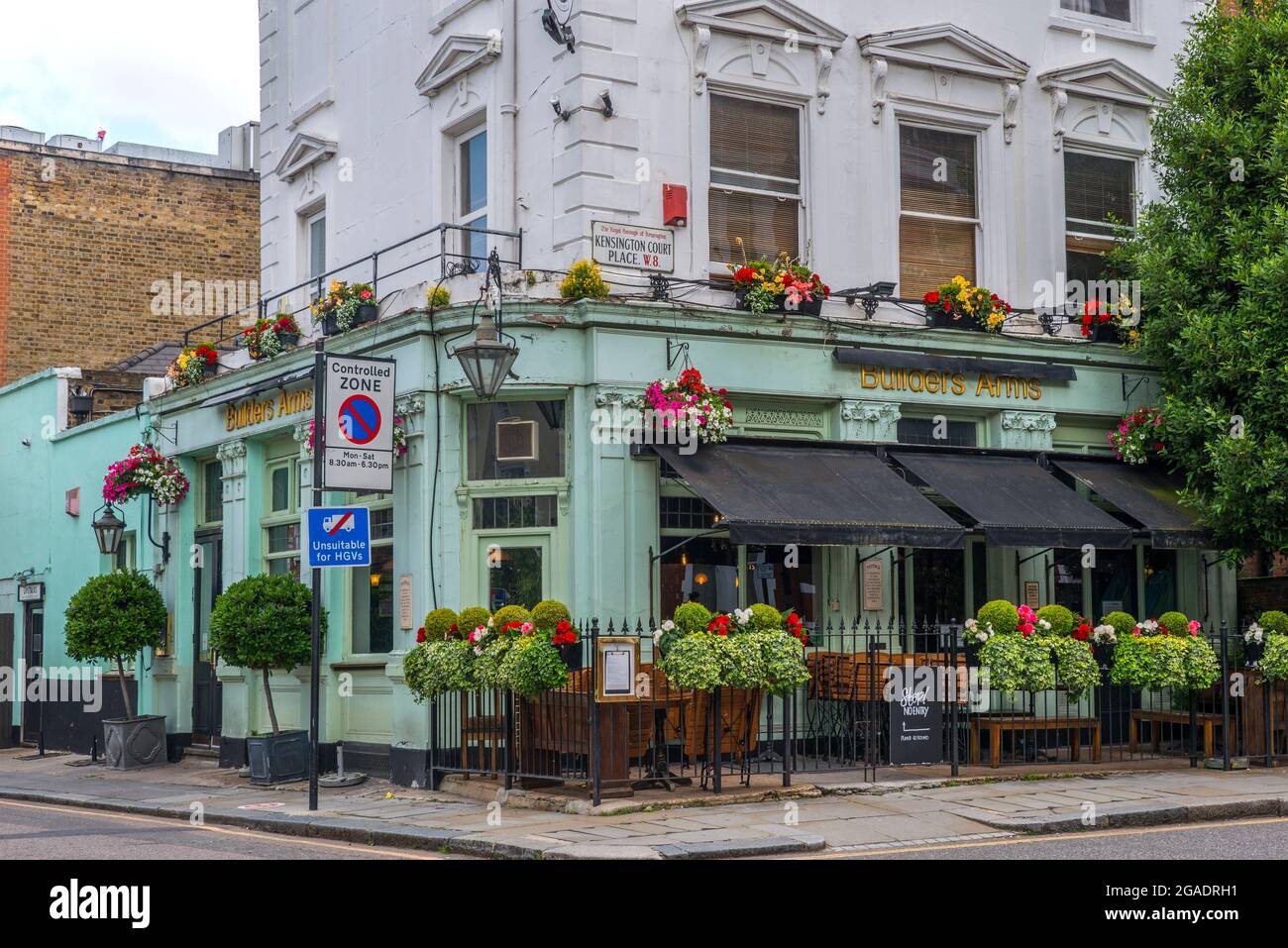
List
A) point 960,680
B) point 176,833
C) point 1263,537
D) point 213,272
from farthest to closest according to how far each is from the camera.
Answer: point 213,272, point 1263,537, point 960,680, point 176,833

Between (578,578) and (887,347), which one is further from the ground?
(887,347)

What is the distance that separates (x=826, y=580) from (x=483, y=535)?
3.79m

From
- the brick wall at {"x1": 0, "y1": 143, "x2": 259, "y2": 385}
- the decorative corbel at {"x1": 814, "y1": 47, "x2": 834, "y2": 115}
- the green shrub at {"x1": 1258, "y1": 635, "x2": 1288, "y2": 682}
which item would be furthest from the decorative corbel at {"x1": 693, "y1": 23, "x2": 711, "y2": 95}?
the brick wall at {"x1": 0, "y1": 143, "x2": 259, "y2": 385}

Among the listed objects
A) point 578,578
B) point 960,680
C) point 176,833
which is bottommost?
point 176,833

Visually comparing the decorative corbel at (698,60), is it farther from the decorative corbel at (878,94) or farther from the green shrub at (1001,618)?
the green shrub at (1001,618)

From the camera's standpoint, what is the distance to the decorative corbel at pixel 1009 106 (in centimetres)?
1942

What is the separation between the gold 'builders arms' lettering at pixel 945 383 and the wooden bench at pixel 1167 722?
3.89 m

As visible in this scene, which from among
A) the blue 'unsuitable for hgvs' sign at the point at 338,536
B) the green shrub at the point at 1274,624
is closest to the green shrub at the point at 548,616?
the blue 'unsuitable for hgvs' sign at the point at 338,536

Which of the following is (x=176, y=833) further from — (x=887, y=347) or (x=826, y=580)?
(x=887, y=347)

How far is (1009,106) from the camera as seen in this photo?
1942 cm

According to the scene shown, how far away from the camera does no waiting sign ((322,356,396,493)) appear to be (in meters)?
15.0

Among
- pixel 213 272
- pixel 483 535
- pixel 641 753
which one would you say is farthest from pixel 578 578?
pixel 213 272

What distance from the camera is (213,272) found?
1228 inches

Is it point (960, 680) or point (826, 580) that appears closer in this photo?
point (960, 680)
